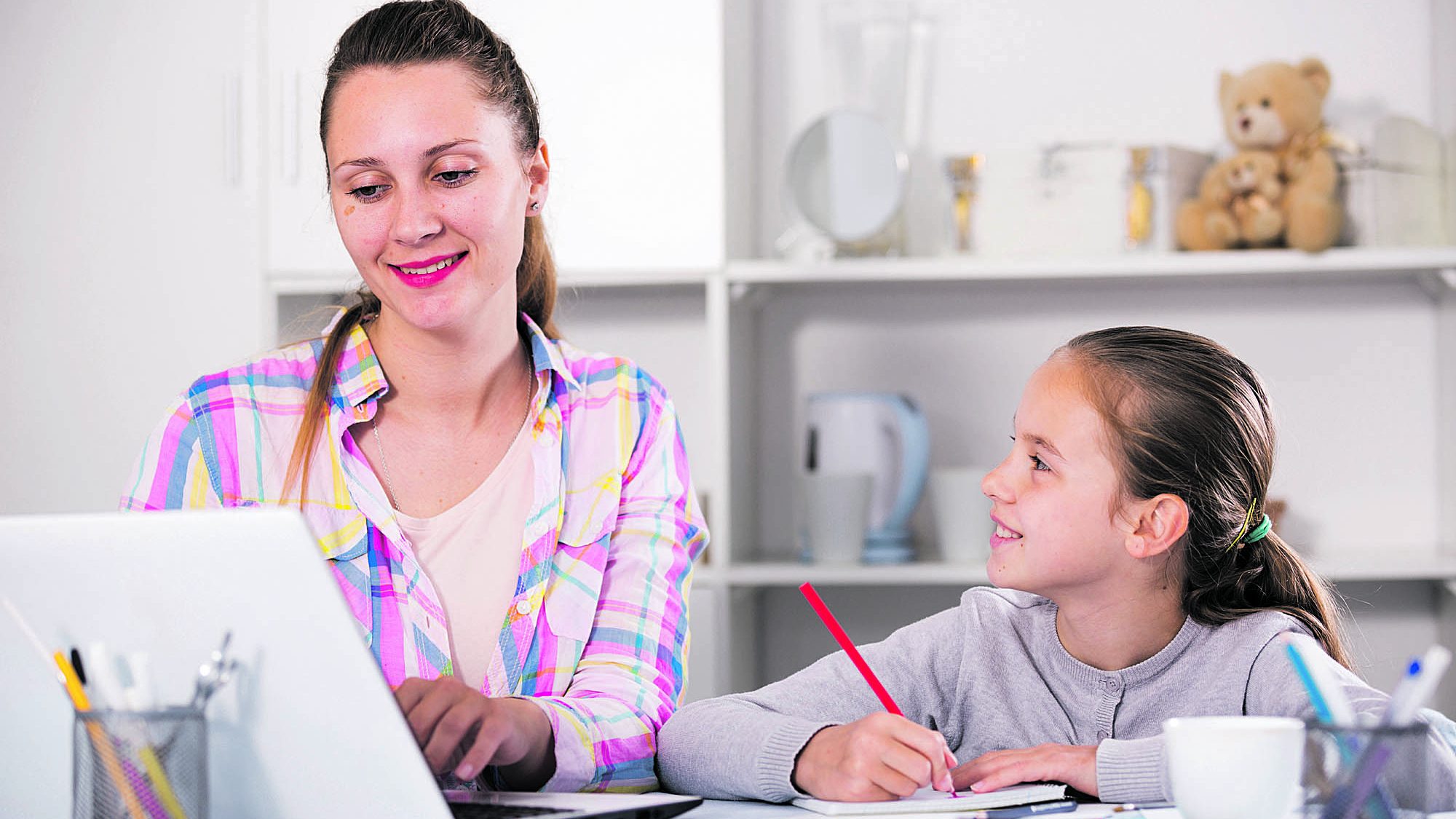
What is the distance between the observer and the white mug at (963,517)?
2283 millimetres

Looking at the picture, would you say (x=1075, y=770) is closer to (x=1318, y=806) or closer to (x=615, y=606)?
(x=1318, y=806)

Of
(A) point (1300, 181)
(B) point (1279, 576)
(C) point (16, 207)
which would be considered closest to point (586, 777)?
(B) point (1279, 576)

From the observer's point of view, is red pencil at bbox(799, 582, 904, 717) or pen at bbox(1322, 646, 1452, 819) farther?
red pencil at bbox(799, 582, 904, 717)

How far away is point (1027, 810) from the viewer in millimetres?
899

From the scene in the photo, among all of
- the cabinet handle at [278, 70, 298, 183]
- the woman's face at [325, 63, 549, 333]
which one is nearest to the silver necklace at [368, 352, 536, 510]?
the woman's face at [325, 63, 549, 333]

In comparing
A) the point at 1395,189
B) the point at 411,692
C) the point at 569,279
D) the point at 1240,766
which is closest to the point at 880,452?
the point at 569,279

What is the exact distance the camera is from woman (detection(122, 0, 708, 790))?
1254 millimetres

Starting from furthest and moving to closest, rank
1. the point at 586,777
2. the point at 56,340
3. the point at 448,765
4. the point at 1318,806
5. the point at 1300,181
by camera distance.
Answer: the point at 56,340
the point at 1300,181
the point at 586,777
the point at 448,765
the point at 1318,806

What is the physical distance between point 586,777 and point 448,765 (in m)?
0.18

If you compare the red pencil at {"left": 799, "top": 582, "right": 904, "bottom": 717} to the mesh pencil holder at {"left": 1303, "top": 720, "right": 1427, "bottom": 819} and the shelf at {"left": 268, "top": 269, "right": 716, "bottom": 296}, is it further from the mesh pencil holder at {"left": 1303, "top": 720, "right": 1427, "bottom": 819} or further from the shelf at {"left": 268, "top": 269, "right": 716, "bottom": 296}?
the shelf at {"left": 268, "top": 269, "right": 716, "bottom": 296}

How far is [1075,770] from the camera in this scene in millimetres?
969

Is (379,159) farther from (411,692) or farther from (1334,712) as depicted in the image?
(1334,712)

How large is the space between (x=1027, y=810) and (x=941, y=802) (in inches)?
2.4

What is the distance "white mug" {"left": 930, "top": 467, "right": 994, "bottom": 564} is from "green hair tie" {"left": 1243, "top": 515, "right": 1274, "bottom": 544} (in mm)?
998
